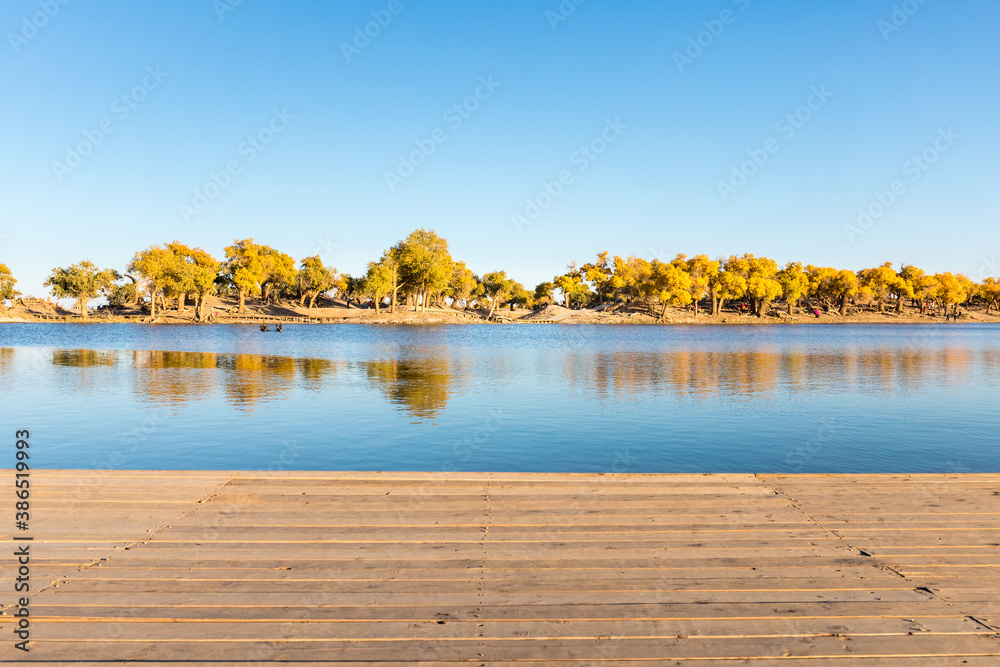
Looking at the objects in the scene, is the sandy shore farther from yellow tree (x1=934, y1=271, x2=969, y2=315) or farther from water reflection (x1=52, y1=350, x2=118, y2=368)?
water reflection (x1=52, y1=350, x2=118, y2=368)

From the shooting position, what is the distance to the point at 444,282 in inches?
5192

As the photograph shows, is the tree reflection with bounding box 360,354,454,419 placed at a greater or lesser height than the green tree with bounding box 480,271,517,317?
lesser

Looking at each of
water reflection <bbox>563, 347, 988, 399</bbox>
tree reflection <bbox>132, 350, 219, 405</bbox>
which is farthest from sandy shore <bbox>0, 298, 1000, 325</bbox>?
water reflection <bbox>563, 347, 988, 399</bbox>

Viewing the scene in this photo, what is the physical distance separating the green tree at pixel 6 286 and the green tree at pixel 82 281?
11.2m

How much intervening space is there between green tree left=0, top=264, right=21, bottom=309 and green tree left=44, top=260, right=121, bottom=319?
36.6ft

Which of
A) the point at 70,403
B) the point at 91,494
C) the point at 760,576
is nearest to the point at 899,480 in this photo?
the point at 760,576

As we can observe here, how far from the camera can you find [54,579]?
629 cm

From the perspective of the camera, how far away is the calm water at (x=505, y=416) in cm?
1655

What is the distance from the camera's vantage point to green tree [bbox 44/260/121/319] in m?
137

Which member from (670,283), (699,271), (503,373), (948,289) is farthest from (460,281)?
(948,289)

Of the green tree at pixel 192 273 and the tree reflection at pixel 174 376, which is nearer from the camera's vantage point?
the tree reflection at pixel 174 376

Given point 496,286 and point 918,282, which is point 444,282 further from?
point 918,282

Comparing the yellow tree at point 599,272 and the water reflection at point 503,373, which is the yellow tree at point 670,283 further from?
the water reflection at point 503,373

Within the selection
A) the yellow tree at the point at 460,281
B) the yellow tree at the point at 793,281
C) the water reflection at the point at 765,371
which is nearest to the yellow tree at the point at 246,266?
the yellow tree at the point at 460,281
